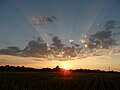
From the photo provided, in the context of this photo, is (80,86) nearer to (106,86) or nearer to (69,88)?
(69,88)

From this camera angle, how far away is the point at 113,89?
65.3ft

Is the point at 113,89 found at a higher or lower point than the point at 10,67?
lower

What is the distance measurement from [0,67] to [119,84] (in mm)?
127758

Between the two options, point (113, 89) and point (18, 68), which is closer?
point (113, 89)

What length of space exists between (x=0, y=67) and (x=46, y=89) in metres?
129

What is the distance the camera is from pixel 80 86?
63.5ft

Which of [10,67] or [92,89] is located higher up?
Result: [10,67]

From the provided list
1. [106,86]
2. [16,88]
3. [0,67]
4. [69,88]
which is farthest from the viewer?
[0,67]

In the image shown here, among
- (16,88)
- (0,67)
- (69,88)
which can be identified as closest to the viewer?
(16,88)

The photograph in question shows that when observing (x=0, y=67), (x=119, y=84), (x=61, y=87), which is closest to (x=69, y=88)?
(x=61, y=87)

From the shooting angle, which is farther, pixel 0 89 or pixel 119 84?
pixel 119 84

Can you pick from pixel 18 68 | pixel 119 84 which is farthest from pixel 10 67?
pixel 119 84

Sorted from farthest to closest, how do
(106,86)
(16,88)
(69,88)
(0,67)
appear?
1. (0,67)
2. (106,86)
3. (69,88)
4. (16,88)

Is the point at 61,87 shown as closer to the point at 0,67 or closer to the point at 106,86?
the point at 106,86
